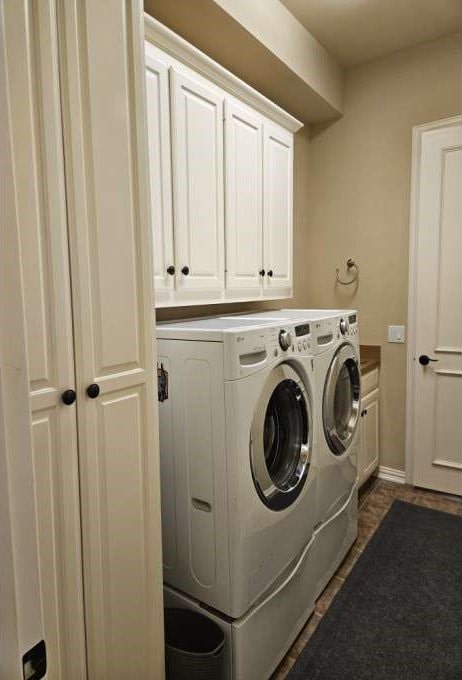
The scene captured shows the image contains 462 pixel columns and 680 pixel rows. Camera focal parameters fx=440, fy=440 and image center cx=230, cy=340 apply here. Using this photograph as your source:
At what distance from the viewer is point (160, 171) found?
1665 mm

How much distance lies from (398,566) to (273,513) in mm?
1105

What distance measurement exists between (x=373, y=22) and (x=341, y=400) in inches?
84.7

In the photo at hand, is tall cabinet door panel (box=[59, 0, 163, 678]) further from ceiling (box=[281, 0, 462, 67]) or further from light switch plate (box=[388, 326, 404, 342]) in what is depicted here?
light switch plate (box=[388, 326, 404, 342])

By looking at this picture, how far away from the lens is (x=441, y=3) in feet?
7.67

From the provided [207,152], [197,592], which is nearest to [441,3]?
[207,152]

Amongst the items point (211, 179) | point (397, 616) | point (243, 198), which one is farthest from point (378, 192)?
point (397, 616)

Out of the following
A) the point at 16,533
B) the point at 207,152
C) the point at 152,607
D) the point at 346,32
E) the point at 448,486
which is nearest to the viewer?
the point at 16,533

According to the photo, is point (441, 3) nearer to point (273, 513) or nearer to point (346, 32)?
point (346, 32)

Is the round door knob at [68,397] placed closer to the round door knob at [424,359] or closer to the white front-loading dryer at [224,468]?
the white front-loading dryer at [224,468]

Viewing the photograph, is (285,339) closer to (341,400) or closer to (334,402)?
(334,402)

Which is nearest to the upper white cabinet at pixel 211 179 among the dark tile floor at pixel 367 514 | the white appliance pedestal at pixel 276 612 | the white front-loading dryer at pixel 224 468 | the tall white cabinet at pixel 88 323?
the white front-loading dryer at pixel 224 468

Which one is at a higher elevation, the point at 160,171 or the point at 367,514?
the point at 160,171

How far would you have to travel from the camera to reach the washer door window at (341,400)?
199 centimetres

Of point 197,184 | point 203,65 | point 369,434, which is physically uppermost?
point 203,65
